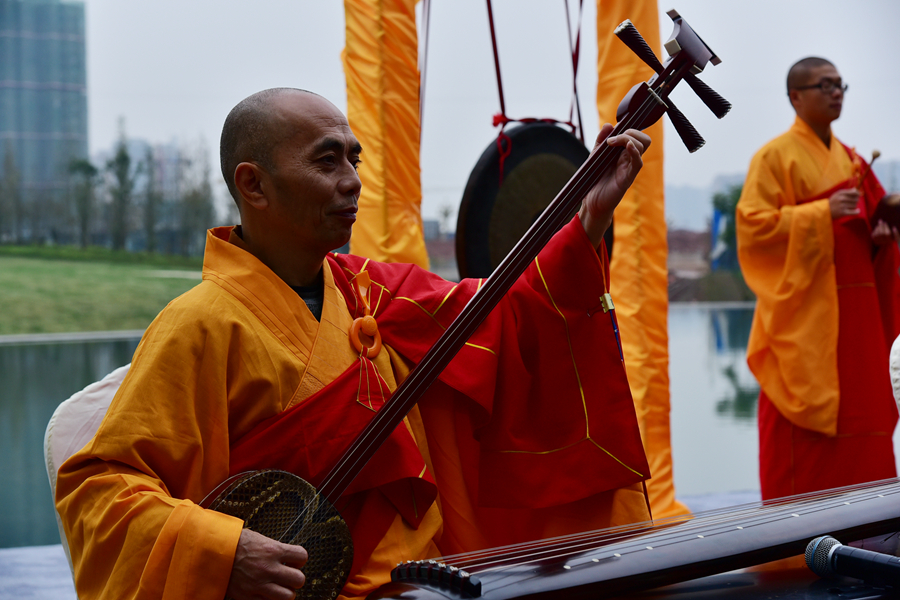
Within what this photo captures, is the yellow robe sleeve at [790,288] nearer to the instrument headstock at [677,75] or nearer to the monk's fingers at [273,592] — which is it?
the instrument headstock at [677,75]

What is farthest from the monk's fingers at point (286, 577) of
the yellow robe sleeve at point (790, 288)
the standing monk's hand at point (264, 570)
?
the yellow robe sleeve at point (790, 288)

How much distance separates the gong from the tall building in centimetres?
756

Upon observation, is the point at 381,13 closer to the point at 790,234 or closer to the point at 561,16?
the point at 790,234

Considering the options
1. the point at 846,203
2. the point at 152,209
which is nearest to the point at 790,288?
the point at 846,203

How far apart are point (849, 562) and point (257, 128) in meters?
0.86

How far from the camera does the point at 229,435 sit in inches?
40.4

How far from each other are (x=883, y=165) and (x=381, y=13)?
941cm

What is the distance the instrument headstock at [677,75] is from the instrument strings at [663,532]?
0.47 metres

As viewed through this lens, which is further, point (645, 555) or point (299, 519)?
point (299, 519)

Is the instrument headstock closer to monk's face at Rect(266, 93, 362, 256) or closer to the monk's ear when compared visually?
monk's face at Rect(266, 93, 362, 256)

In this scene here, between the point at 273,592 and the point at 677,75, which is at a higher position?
the point at 677,75

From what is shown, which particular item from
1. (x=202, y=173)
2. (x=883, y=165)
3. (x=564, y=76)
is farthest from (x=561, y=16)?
(x=883, y=165)

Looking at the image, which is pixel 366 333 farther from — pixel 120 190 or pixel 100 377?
pixel 120 190

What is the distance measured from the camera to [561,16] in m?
6.85
